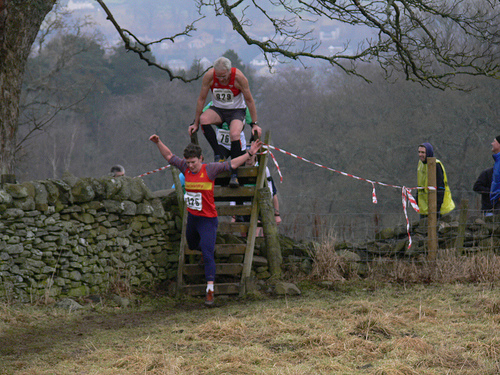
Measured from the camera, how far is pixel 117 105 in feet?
168

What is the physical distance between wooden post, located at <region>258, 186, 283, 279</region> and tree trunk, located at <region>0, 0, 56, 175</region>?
12.6 ft

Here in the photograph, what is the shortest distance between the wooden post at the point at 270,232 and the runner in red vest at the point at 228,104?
0.48 meters

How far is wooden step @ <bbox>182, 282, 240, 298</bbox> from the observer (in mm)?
7902

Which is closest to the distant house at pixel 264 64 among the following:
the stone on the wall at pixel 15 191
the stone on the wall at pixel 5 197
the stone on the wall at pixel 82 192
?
the stone on the wall at pixel 82 192

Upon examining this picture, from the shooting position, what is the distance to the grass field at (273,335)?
186 inches

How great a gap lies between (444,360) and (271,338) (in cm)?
162

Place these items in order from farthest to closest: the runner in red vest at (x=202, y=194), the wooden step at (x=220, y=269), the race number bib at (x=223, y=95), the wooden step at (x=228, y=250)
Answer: the wooden step at (x=228, y=250) → the wooden step at (x=220, y=269) → the race number bib at (x=223, y=95) → the runner in red vest at (x=202, y=194)

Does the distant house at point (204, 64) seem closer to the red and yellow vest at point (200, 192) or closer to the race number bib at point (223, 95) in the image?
the race number bib at point (223, 95)

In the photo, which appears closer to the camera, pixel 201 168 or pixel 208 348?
pixel 208 348

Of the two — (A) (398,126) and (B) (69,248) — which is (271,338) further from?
(A) (398,126)

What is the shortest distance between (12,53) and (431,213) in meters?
6.61

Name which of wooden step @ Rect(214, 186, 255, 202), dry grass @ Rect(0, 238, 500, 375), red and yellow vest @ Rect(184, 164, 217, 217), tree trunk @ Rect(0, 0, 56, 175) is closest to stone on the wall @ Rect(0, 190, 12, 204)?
dry grass @ Rect(0, 238, 500, 375)

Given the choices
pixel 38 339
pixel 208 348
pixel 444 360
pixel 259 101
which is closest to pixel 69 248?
pixel 38 339

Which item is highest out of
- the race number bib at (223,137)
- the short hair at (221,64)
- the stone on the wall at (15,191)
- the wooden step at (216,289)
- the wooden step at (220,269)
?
the short hair at (221,64)
